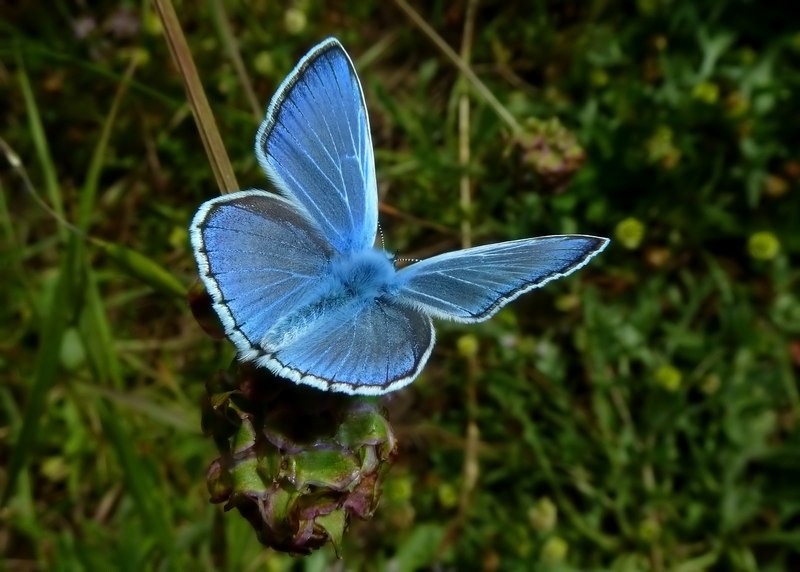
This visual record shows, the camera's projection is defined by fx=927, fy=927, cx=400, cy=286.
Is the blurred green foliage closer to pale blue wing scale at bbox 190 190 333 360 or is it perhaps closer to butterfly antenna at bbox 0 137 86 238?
butterfly antenna at bbox 0 137 86 238

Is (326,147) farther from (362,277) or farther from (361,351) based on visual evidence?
A: (361,351)

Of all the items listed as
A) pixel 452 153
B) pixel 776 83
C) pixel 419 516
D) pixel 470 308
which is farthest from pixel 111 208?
pixel 776 83

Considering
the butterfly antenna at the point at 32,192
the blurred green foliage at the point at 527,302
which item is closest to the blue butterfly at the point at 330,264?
the butterfly antenna at the point at 32,192

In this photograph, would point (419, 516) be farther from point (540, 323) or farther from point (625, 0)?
point (625, 0)

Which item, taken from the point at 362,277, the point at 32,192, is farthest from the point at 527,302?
the point at 32,192

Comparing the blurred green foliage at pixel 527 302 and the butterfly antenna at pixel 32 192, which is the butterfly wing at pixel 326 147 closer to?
the butterfly antenna at pixel 32 192

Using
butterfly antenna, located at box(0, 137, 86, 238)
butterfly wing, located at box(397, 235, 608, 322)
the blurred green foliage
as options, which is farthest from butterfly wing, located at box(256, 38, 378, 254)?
the blurred green foliage

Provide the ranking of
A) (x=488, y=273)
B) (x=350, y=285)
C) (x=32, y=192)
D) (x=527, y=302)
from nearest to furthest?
(x=488, y=273), (x=350, y=285), (x=32, y=192), (x=527, y=302)
